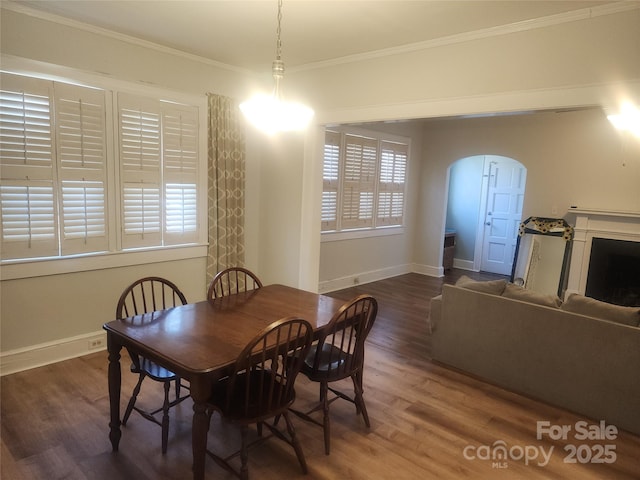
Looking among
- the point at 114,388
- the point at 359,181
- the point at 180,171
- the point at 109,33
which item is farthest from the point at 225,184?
the point at 114,388

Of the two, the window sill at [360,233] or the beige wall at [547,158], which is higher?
the beige wall at [547,158]

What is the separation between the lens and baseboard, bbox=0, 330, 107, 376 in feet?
10.6

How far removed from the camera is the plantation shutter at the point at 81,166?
10.9 ft

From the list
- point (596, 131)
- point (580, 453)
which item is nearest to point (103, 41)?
point (580, 453)

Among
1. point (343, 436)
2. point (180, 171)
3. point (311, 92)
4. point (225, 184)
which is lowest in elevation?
point (343, 436)

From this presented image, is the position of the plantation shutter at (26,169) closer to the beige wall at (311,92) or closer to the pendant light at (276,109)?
the beige wall at (311,92)

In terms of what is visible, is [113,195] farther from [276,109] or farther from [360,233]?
[360,233]

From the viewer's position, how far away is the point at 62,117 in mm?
3299

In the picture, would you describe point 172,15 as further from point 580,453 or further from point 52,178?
point 580,453

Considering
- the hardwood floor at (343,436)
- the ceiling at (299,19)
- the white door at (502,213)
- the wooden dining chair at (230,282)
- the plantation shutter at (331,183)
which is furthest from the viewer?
the white door at (502,213)

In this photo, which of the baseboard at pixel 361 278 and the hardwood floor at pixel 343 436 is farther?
the baseboard at pixel 361 278

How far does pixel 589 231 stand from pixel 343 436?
4.52 meters

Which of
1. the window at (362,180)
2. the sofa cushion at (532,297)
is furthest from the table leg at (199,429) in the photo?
the window at (362,180)

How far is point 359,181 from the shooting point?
6.23 meters
